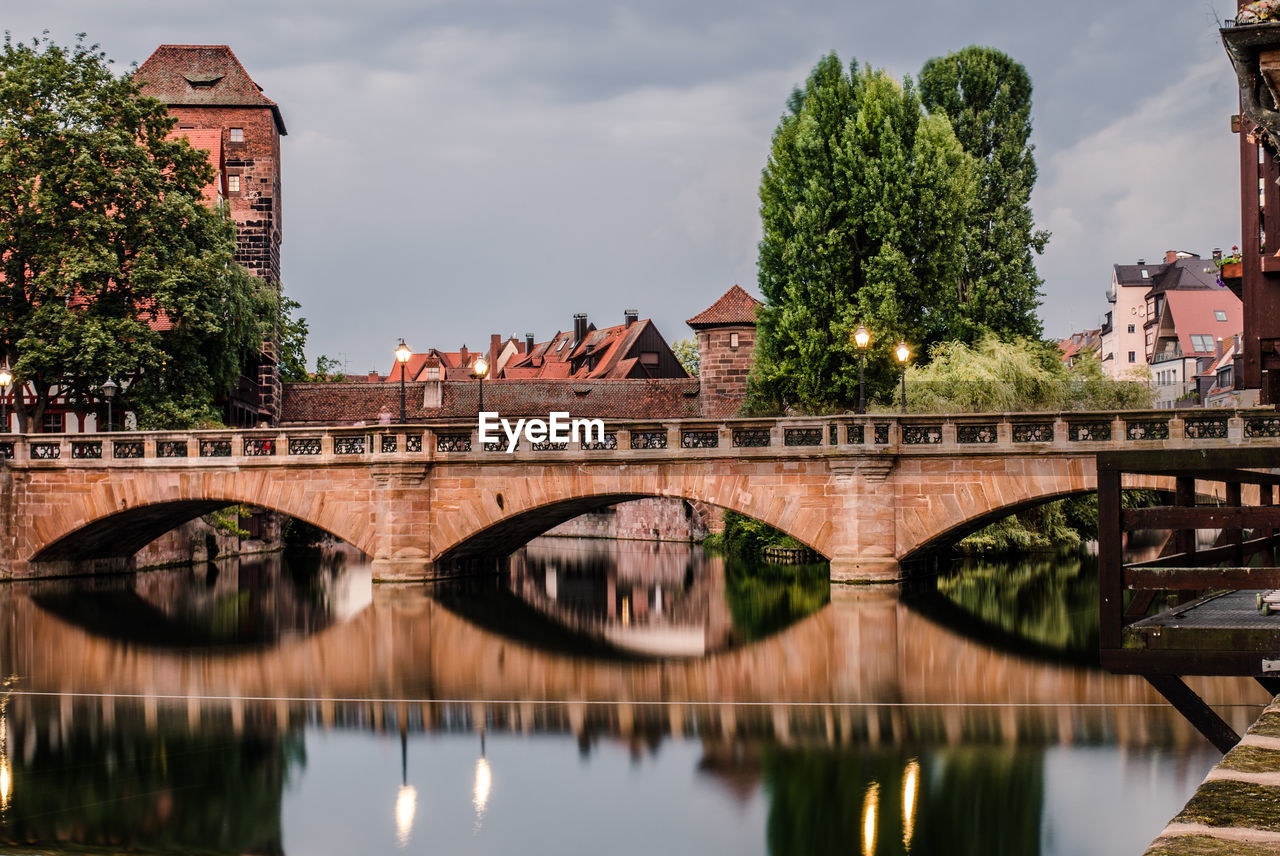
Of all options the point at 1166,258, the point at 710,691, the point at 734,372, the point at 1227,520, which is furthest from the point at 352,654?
the point at 1166,258

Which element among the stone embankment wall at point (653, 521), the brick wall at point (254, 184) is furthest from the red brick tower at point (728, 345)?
the brick wall at point (254, 184)

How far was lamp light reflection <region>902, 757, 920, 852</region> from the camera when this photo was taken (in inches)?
383

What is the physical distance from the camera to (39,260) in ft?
104

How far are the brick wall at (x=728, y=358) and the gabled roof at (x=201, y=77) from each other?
63.3ft

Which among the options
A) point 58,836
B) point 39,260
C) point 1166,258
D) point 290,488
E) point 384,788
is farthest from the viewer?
point 1166,258

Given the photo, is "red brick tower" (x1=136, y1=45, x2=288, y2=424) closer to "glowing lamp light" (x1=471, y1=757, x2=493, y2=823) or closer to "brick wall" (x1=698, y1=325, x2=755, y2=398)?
"brick wall" (x1=698, y1=325, x2=755, y2=398)

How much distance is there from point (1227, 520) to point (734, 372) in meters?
→ 42.0

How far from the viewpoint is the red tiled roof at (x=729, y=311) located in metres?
49.2

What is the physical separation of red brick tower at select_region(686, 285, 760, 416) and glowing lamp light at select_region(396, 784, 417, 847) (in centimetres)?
3818

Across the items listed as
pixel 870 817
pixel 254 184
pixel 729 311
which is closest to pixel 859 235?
pixel 729 311

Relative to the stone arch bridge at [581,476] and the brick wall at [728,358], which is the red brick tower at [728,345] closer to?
the brick wall at [728,358]

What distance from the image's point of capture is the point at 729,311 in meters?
49.6

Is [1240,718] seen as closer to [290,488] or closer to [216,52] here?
[290,488]

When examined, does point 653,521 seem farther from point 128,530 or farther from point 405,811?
point 405,811
